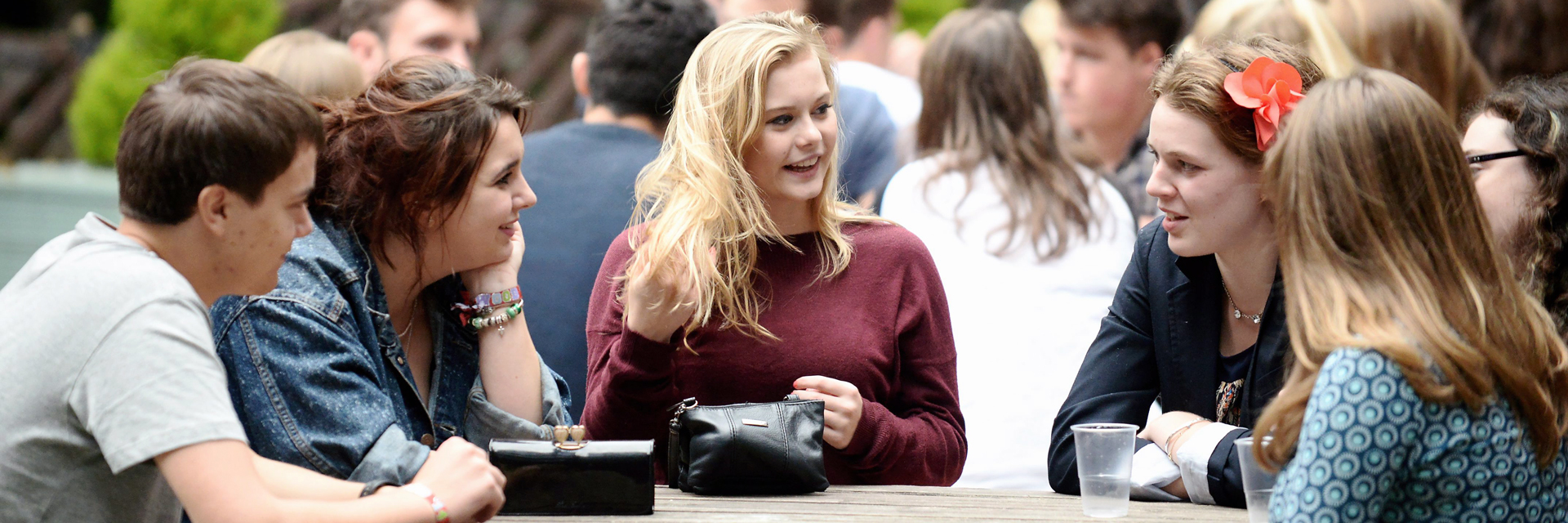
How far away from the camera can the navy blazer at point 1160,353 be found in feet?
7.75

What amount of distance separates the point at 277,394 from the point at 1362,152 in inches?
64.2

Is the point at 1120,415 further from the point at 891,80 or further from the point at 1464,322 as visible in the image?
the point at 891,80

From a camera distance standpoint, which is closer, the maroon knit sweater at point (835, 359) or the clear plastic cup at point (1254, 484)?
the clear plastic cup at point (1254, 484)

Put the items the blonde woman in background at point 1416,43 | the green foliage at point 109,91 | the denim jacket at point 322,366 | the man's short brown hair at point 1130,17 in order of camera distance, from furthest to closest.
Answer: the green foliage at point 109,91 → the man's short brown hair at point 1130,17 → the blonde woman in background at point 1416,43 → the denim jacket at point 322,366

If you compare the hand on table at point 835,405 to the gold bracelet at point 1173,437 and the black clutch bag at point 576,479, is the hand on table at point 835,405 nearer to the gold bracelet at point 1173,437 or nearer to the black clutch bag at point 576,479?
the black clutch bag at point 576,479

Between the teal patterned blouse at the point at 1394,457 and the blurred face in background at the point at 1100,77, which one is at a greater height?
the blurred face in background at the point at 1100,77

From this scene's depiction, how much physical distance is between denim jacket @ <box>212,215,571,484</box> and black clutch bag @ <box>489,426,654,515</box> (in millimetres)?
151

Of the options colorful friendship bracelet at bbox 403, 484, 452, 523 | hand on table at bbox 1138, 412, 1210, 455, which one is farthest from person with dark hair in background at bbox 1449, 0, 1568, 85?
colorful friendship bracelet at bbox 403, 484, 452, 523

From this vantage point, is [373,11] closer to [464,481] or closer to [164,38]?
[464,481]

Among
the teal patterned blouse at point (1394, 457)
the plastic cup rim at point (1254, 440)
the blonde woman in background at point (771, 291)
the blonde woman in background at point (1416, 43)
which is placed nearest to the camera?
the teal patterned blouse at point (1394, 457)

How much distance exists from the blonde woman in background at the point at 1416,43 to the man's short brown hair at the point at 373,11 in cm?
292

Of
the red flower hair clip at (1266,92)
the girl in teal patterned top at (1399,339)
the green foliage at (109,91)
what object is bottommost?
the green foliage at (109,91)

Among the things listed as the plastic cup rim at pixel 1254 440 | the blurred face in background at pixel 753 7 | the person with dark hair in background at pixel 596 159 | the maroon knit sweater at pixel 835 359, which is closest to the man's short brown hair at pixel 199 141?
the maroon knit sweater at pixel 835 359

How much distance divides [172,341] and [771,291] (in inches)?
47.9
